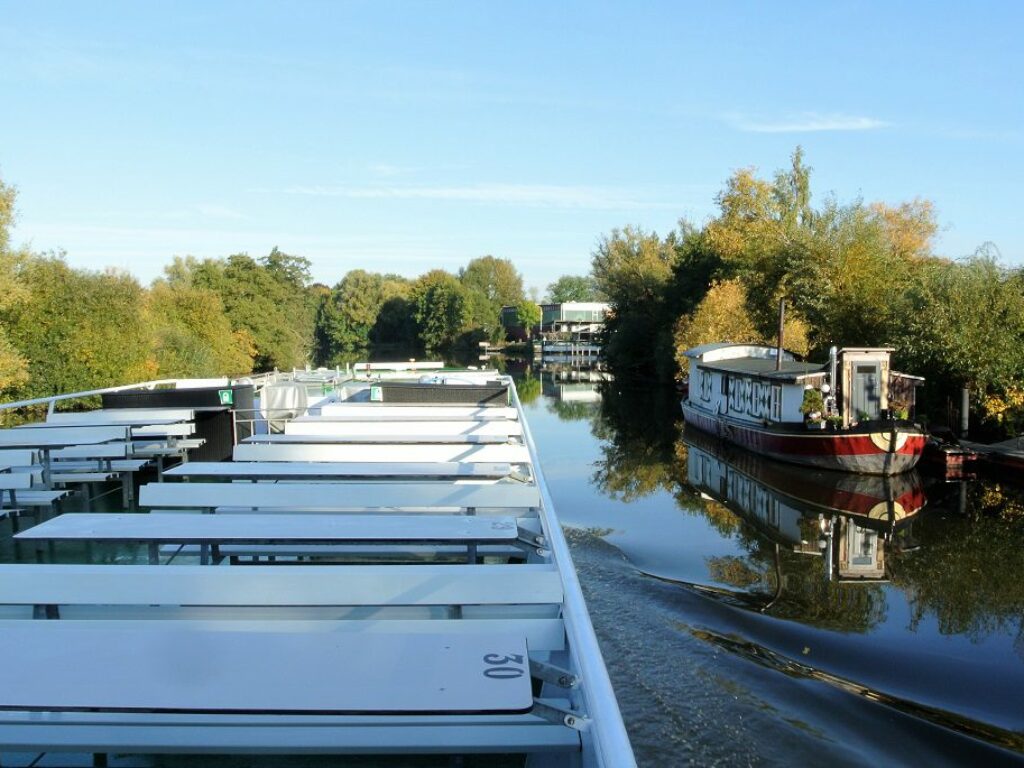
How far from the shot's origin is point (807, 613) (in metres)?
10.9

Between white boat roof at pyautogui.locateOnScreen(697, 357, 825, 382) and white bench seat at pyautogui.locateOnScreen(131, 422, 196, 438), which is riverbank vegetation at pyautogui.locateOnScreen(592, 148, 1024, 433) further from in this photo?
white bench seat at pyautogui.locateOnScreen(131, 422, 196, 438)

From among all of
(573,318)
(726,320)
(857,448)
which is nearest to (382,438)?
(857,448)

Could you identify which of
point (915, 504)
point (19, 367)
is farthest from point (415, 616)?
point (19, 367)

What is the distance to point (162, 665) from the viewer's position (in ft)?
7.97

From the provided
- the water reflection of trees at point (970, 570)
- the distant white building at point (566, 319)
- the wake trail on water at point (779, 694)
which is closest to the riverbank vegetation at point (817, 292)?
the water reflection of trees at point (970, 570)

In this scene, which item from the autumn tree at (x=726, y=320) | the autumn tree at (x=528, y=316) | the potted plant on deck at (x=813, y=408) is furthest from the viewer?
the autumn tree at (x=528, y=316)

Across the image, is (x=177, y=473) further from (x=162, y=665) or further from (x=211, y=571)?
(x=162, y=665)

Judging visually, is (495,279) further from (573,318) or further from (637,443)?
(637,443)

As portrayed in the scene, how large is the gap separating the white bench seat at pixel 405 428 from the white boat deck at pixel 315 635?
6.59ft

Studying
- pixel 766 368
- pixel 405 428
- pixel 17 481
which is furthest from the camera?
pixel 766 368

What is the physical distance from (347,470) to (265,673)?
3.90 metres

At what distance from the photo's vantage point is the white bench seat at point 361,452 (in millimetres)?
6961

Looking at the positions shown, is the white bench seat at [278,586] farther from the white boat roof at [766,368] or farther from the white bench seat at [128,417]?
the white boat roof at [766,368]

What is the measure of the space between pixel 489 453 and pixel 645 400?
35913mm
